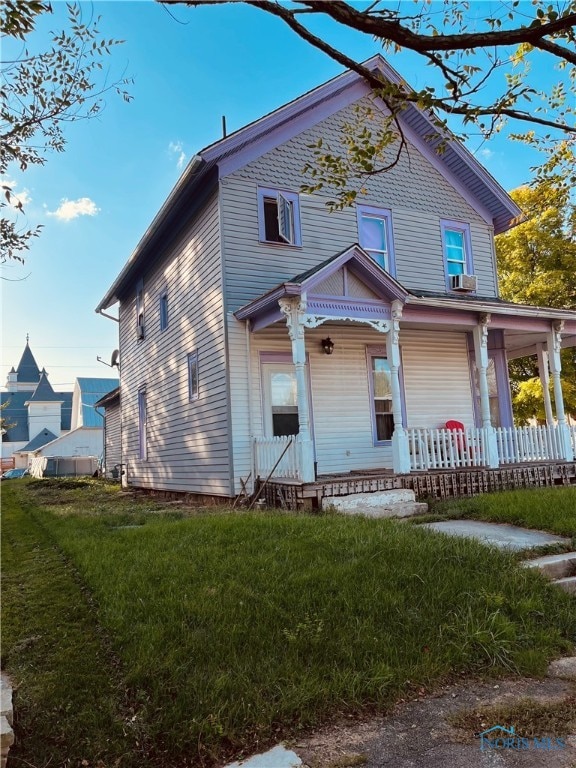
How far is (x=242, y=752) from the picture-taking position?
102 inches

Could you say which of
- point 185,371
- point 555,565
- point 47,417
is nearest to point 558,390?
point 555,565

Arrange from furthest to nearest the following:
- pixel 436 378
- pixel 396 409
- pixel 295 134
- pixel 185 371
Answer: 1. pixel 436 378
2. pixel 185 371
3. pixel 295 134
4. pixel 396 409

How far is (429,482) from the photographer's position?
9.35 metres

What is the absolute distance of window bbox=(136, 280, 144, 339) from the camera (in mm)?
15828

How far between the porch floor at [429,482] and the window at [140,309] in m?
8.22

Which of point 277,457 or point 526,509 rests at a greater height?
point 277,457

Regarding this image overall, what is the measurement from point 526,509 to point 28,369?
6848 centimetres

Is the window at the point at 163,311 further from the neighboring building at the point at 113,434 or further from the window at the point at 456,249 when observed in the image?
the window at the point at 456,249

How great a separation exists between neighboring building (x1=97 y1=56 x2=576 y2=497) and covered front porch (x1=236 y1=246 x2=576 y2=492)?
34 mm

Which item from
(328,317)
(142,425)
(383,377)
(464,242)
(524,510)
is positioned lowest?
(524,510)

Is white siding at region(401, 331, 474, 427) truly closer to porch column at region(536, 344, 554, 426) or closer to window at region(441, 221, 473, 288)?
window at region(441, 221, 473, 288)
